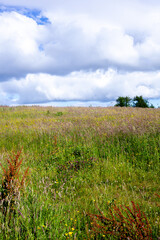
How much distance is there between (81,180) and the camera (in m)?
4.07

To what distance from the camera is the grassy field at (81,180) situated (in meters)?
2.38

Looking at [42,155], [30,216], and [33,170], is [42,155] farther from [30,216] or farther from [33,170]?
[30,216]

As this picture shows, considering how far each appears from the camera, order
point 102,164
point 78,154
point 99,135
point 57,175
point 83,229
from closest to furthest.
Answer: point 83,229
point 57,175
point 102,164
point 78,154
point 99,135

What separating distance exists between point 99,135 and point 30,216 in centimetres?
452

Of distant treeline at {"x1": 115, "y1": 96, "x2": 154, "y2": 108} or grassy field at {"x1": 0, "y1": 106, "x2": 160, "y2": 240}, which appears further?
distant treeline at {"x1": 115, "y1": 96, "x2": 154, "y2": 108}

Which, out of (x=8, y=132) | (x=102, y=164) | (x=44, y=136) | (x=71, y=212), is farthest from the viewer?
(x=8, y=132)

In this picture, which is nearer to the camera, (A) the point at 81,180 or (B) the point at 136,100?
(A) the point at 81,180

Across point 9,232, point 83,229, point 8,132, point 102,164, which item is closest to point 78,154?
point 102,164

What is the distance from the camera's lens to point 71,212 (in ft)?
9.41

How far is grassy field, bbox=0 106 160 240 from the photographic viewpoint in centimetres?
238

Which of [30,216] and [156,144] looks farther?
[156,144]

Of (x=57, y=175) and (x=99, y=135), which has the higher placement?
(x=99, y=135)

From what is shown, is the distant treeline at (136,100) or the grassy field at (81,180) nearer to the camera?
the grassy field at (81,180)

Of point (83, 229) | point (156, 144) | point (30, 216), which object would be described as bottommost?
point (83, 229)
